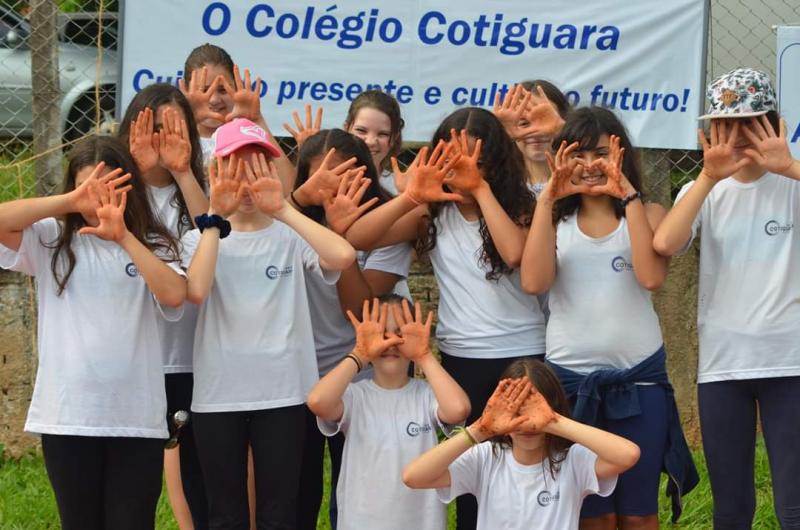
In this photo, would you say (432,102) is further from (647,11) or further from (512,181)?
(512,181)

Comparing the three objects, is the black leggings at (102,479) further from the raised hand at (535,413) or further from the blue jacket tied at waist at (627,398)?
the blue jacket tied at waist at (627,398)

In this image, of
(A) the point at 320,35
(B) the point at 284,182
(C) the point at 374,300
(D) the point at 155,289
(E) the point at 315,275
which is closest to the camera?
(D) the point at 155,289

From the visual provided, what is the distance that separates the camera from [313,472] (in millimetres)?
4164

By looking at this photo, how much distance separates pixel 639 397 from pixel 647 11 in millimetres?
2313

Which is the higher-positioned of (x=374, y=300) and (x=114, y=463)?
(x=374, y=300)

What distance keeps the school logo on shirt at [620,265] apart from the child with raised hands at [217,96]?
1.23m

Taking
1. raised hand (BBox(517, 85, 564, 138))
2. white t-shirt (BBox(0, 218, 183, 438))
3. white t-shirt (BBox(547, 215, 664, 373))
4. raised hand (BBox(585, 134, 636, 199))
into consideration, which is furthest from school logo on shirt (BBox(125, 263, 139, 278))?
raised hand (BBox(517, 85, 564, 138))

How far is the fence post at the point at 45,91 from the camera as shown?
17.1 ft

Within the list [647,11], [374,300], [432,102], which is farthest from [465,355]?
[647,11]

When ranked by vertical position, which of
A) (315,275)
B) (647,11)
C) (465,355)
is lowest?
(465,355)

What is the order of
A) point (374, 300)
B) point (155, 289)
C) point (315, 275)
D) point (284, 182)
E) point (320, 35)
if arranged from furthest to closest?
point (320, 35), point (284, 182), point (315, 275), point (374, 300), point (155, 289)

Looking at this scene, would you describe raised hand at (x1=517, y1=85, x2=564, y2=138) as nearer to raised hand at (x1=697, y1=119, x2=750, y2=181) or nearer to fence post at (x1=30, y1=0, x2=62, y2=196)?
raised hand at (x1=697, y1=119, x2=750, y2=181)

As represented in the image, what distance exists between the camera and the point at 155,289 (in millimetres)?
3557

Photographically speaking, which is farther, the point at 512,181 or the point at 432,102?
the point at 432,102
